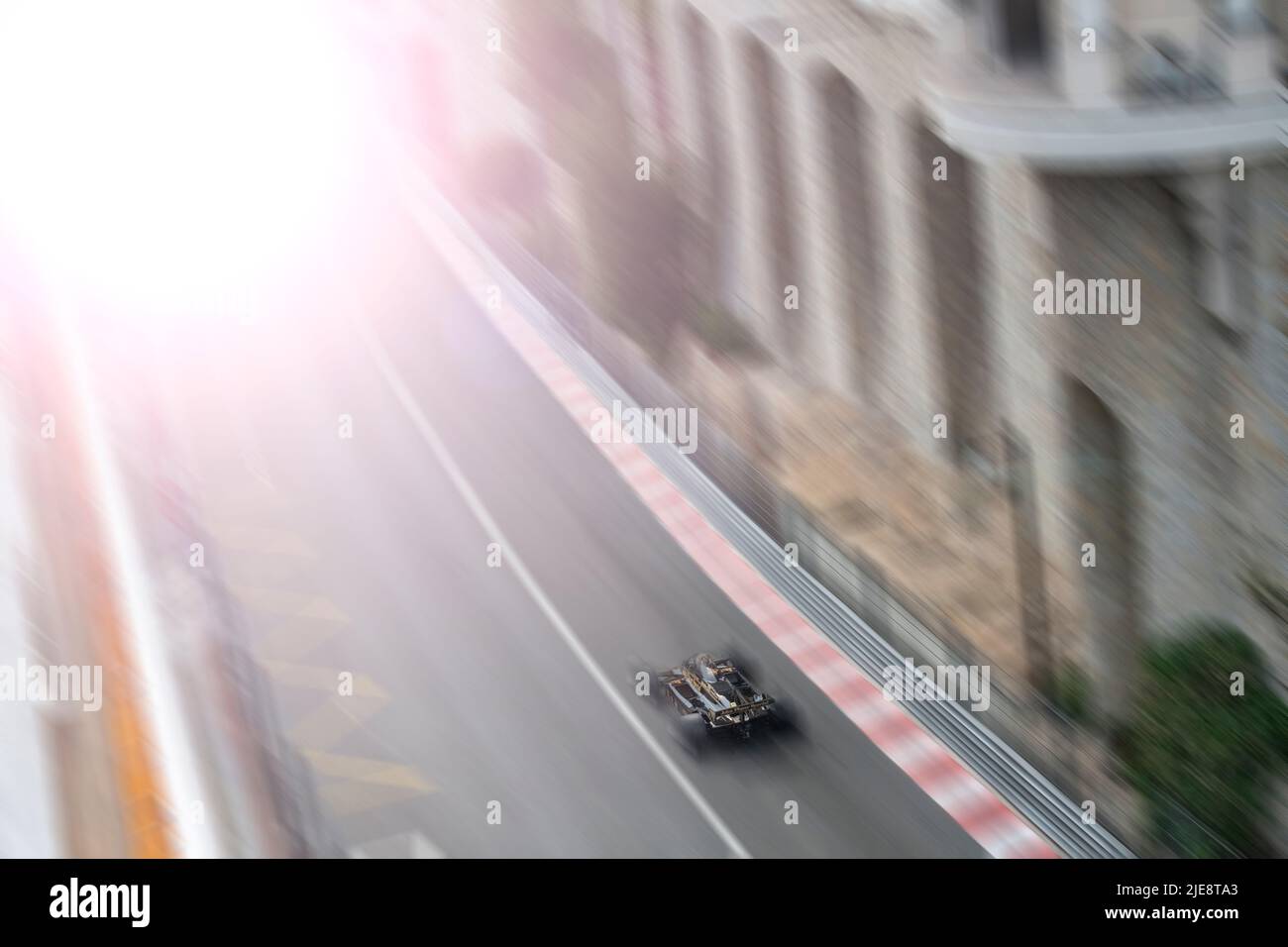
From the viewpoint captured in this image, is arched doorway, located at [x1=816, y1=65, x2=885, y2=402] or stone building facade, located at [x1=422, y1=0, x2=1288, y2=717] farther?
arched doorway, located at [x1=816, y1=65, x2=885, y2=402]

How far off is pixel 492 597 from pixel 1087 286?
7502mm

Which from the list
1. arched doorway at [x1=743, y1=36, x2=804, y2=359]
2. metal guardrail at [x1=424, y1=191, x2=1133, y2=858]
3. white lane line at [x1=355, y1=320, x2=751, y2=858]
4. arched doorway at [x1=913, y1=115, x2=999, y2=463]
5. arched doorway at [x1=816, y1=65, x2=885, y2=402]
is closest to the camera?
metal guardrail at [x1=424, y1=191, x2=1133, y2=858]

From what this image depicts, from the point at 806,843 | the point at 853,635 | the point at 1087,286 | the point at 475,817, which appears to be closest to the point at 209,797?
the point at 475,817

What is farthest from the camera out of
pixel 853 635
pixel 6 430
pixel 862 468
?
pixel 6 430

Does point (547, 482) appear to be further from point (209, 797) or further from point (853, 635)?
point (209, 797)

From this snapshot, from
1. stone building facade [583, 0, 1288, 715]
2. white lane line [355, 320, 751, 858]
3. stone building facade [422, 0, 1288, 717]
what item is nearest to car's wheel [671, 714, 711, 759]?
white lane line [355, 320, 751, 858]

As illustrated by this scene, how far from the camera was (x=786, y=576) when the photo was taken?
57.1ft

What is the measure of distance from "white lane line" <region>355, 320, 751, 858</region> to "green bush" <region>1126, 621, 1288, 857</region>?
3.91 metres

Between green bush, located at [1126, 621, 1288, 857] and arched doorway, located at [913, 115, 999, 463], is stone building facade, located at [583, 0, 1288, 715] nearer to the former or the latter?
arched doorway, located at [913, 115, 999, 463]

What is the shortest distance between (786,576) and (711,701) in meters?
2.11

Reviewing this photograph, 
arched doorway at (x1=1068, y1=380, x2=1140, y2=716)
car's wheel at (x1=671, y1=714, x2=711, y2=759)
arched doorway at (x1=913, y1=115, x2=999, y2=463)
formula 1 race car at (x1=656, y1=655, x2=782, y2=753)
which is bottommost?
car's wheel at (x1=671, y1=714, x2=711, y2=759)

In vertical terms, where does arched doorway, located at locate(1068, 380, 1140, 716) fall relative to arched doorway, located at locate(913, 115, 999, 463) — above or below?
below

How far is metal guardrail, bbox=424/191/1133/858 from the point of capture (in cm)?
1470
